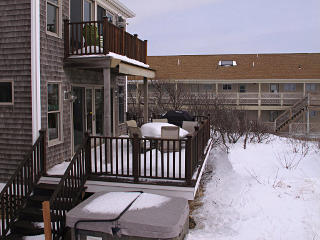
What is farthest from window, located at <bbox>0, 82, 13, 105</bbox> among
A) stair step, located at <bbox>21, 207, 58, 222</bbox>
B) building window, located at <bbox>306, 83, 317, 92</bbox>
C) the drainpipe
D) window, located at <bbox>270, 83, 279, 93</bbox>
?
building window, located at <bbox>306, 83, 317, 92</bbox>

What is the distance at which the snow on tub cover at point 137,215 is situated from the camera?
5.34 m

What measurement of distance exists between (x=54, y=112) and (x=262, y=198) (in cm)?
605

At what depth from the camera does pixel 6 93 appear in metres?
8.17

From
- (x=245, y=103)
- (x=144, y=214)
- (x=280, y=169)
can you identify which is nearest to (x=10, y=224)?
(x=144, y=214)

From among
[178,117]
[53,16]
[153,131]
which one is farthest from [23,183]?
[178,117]

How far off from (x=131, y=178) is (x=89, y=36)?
4549 millimetres

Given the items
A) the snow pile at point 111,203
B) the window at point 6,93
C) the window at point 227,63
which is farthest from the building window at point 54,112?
the window at point 227,63

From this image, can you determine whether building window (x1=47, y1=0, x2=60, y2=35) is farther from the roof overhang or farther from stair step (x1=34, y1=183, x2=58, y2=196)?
stair step (x1=34, y1=183, x2=58, y2=196)

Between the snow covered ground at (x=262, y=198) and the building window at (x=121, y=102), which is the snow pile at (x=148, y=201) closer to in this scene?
the snow covered ground at (x=262, y=198)

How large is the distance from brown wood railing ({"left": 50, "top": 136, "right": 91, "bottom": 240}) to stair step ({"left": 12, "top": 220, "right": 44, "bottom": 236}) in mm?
378

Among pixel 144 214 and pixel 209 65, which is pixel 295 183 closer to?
pixel 144 214

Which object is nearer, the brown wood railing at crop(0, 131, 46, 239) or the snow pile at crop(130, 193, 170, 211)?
the snow pile at crop(130, 193, 170, 211)

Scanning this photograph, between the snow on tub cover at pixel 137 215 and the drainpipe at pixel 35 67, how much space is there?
8.61ft

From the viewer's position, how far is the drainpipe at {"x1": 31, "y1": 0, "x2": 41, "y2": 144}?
7.77 meters
